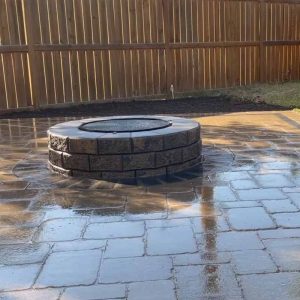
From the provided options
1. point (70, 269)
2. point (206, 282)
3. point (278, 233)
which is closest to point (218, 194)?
point (278, 233)

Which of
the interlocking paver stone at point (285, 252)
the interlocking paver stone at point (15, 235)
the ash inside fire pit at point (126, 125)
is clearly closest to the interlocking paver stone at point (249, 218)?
the interlocking paver stone at point (285, 252)

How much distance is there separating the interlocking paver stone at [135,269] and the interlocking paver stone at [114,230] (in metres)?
0.37

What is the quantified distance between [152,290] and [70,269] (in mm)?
554

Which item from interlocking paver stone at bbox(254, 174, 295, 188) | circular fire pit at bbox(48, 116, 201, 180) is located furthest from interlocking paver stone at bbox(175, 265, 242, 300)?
circular fire pit at bbox(48, 116, 201, 180)

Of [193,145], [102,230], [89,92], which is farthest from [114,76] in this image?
[102,230]

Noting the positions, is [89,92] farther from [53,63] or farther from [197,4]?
[197,4]

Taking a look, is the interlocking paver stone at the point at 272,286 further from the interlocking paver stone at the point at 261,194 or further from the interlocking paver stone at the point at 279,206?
the interlocking paver stone at the point at 261,194

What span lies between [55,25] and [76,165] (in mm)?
5401

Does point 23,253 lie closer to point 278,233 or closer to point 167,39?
point 278,233

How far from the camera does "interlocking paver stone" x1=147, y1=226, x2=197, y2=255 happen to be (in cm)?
294

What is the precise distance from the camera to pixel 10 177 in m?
4.72

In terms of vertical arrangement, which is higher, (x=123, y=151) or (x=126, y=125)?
(x=126, y=125)

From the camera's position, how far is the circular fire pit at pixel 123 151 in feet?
14.6

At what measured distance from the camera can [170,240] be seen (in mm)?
3090
